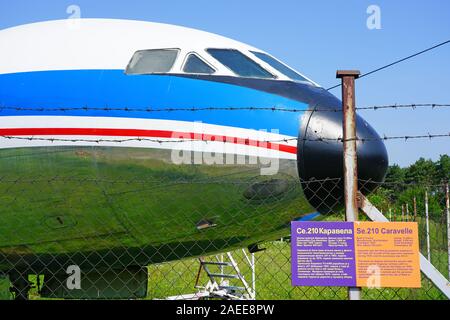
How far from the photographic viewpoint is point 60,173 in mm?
6969

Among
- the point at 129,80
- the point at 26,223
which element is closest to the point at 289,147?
the point at 129,80

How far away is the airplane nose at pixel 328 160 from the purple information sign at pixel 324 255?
3.49 ft

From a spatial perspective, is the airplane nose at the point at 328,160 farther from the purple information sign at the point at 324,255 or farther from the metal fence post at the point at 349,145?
the purple information sign at the point at 324,255

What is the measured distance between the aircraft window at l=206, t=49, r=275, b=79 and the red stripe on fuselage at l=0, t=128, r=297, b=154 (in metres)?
1.12

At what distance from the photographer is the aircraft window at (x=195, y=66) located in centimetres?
753

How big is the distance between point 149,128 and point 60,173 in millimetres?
1087

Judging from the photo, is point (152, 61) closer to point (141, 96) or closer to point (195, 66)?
point (195, 66)

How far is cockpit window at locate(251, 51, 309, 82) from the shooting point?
26.2ft

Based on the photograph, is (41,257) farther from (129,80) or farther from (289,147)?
(289,147)
